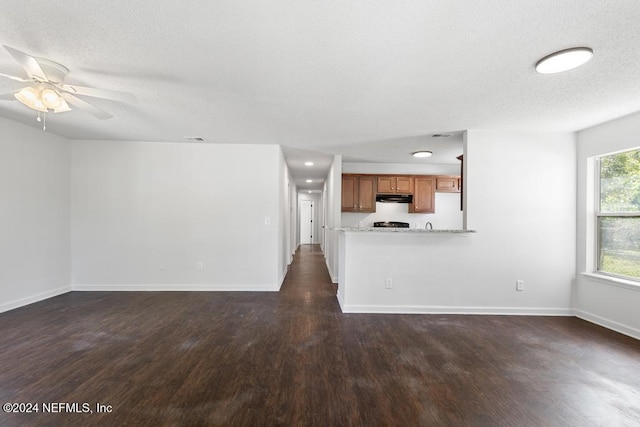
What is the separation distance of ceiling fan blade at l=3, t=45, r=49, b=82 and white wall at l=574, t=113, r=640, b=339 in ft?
17.4

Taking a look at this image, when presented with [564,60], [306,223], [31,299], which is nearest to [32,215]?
[31,299]

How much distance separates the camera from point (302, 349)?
101 inches

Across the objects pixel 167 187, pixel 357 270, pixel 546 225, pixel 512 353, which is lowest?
pixel 512 353

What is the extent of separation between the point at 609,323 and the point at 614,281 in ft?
1.60

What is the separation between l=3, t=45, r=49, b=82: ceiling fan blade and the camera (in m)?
1.69

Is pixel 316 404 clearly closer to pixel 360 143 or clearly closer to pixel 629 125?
pixel 360 143

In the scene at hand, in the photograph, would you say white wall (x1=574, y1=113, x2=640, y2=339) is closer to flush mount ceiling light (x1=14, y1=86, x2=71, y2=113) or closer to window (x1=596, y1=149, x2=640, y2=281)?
window (x1=596, y1=149, x2=640, y2=281)

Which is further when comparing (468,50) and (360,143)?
(360,143)

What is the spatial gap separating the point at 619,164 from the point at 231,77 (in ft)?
14.2

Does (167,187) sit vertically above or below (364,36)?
below

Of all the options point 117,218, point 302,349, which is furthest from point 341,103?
point 117,218

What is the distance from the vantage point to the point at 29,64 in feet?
6.05

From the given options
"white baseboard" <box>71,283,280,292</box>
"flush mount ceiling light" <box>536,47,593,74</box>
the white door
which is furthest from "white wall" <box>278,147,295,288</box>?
the white door

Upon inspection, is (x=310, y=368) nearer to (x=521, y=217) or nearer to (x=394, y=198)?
(x=521, y=217)
